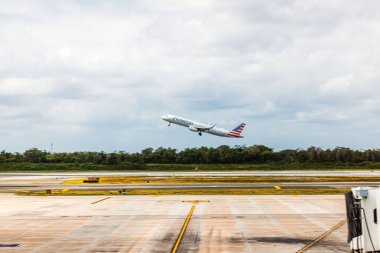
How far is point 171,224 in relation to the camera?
3117 cm

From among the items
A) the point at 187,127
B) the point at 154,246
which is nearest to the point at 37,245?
the point at 154,246

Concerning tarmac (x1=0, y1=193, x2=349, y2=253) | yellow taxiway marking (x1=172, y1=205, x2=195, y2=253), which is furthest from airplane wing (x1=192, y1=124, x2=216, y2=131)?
yellow taxiway marking (x1=172, y1=205, x2=195, y2=253)

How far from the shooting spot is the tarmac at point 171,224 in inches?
932

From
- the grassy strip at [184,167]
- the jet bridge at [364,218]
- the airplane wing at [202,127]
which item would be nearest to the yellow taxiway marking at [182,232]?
the jet bridge at [364,218]

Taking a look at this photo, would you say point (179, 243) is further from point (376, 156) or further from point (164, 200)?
point (376, 156)

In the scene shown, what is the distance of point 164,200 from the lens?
156ft

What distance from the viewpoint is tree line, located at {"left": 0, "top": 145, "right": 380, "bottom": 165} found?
574ft

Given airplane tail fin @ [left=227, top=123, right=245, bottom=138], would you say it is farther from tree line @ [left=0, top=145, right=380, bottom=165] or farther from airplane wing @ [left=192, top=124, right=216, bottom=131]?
tree line @ [left=0, top=145, right=380, bottom=165]

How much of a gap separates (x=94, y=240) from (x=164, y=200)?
2238cm

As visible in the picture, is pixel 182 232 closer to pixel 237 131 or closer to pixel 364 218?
pixel 364 218

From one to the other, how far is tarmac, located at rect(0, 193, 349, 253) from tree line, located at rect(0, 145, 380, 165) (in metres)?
132

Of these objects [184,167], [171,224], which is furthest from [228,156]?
[171,224]

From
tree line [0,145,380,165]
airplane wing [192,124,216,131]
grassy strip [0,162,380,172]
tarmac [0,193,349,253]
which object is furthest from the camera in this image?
tree line [0,145,380,165]

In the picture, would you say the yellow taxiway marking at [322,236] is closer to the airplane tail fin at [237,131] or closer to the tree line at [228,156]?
the airplane tail fin at [237,131]
